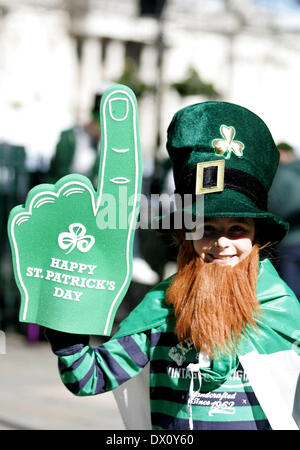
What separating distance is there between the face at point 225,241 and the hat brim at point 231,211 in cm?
5

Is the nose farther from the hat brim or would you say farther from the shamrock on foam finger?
the shamrock on foam finger

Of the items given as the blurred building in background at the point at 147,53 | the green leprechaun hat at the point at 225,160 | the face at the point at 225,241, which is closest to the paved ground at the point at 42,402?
the face at the point at 225,241

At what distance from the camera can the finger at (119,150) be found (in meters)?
2.22

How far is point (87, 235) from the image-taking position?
2.20 m

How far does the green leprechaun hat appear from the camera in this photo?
2271 millimetres

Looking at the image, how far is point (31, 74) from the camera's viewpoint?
30.0 meters

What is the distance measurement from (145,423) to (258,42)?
33.2 m

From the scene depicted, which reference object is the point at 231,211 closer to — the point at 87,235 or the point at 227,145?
the point at 227,145

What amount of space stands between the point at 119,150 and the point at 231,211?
1.11 ft

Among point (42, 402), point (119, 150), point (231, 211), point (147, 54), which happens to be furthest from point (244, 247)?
point (147, 54)

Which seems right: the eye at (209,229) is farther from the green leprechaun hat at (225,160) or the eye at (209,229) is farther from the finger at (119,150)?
the finger at (119,150)

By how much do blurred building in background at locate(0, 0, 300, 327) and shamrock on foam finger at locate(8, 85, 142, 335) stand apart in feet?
67.3
